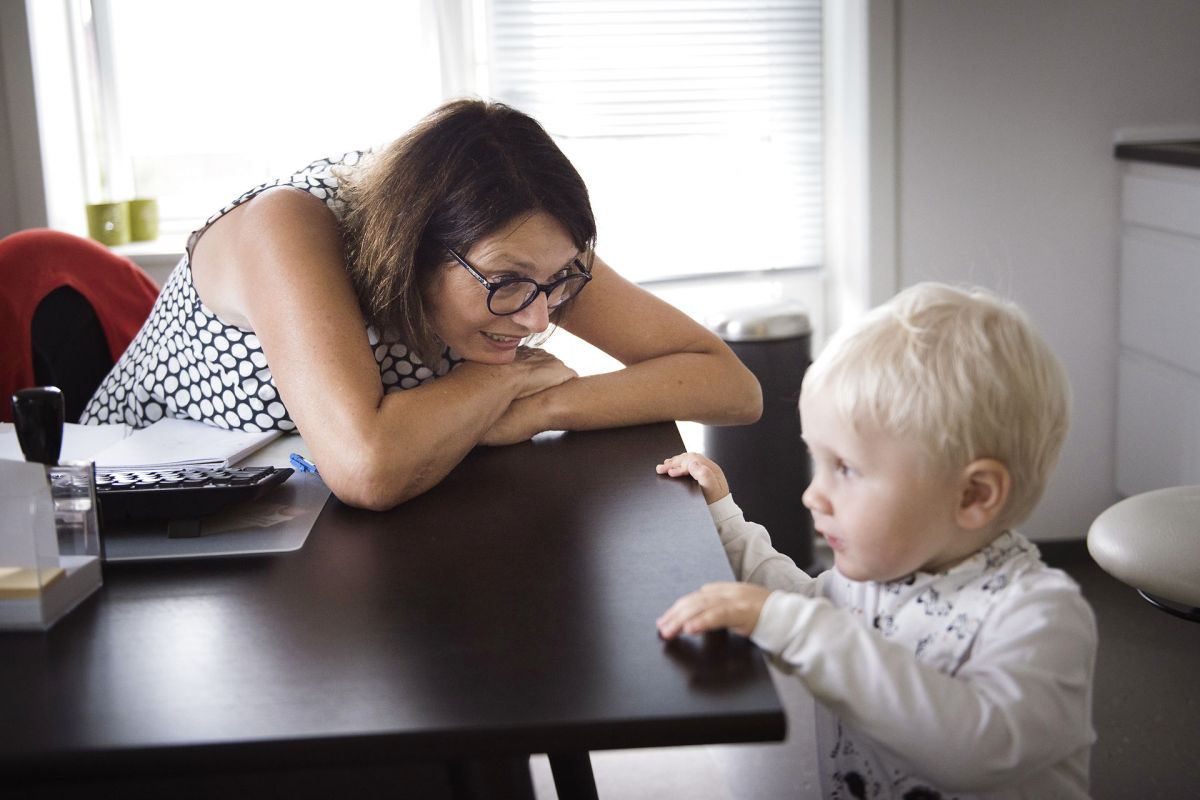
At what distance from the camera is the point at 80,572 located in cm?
108

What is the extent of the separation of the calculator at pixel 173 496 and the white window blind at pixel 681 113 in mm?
2222

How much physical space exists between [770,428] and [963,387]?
217 cm

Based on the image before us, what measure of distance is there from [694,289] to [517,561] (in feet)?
8.03

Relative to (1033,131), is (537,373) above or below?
below

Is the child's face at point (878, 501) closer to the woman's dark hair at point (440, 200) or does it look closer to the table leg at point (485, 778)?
the table leg at point (485, 778)

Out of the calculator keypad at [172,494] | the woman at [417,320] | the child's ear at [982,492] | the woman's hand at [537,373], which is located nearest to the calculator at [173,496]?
the calculator keypad at [172,494]

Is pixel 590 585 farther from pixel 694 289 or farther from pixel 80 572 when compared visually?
pixel 694 289

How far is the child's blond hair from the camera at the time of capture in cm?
103

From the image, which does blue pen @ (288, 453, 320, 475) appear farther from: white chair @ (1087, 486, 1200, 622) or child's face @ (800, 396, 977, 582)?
white chair @ (1087, 486, 1200, 622)

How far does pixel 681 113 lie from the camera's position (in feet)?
11.3

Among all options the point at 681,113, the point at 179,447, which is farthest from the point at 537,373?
the point at 681,113

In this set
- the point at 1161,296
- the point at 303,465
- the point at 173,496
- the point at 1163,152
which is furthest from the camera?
the point at 1161,296

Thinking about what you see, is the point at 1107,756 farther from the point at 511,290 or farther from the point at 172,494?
the point at 172,494

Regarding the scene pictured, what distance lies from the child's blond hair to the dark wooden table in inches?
7.9
